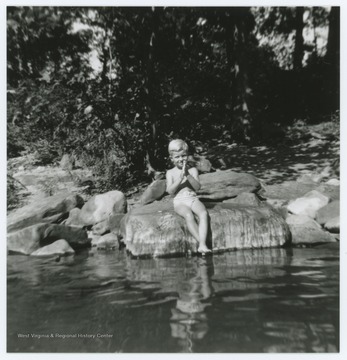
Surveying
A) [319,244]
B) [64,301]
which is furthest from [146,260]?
[319,244]

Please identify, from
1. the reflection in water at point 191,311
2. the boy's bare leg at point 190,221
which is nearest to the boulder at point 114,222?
the boy's bare leg at point 190,221

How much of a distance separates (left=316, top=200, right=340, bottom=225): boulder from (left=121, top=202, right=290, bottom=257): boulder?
699mm

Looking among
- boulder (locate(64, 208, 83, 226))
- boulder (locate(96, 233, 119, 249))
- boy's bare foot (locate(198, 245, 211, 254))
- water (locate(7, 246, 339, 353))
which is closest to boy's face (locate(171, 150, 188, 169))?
boy's bare foot (locate(198, 245, 211, 254))

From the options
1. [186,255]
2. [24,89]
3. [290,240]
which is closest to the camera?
[186,255]

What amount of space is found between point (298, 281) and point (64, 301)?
2.25 meters

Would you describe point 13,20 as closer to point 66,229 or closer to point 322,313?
point 66,229

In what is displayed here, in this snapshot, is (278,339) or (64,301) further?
(64,301)

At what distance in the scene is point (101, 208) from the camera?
278 inches

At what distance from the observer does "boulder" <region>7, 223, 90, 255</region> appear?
5633 millimetres

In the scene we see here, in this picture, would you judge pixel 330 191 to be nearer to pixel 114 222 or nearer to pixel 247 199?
pixel 247 199

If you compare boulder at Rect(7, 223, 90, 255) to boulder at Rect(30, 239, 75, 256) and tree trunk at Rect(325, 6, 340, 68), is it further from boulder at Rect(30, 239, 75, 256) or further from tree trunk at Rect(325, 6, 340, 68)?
tree trunk at Rect(325, 6, 340, 68)

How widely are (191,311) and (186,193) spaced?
239cm

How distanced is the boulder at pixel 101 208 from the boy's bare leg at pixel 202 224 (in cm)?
226

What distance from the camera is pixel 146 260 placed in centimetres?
496
